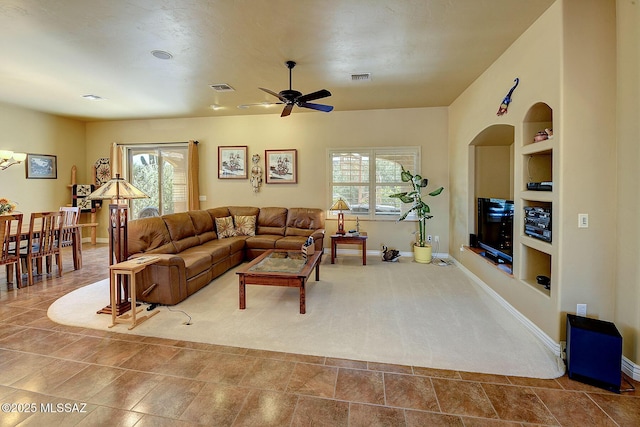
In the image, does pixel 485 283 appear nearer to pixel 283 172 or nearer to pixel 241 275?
pixel 241 275

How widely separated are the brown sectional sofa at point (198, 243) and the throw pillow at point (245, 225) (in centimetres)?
10

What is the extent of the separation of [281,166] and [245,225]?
1.60 meters

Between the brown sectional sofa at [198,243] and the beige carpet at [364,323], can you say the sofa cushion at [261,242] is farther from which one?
the beige carpet at [364,323]

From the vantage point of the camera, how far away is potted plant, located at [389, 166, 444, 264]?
18.5ft

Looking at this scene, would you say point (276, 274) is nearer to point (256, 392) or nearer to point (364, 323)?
point (364, 323)

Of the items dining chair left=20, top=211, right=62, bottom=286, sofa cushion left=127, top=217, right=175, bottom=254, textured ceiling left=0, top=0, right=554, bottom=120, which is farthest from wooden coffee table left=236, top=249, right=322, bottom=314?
dining chair left=20, top=211, right=62, bottom=286

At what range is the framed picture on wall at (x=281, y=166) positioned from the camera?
654 centimetres

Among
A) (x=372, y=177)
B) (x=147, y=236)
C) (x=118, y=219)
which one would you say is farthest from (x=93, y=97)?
(x=372, y=177)

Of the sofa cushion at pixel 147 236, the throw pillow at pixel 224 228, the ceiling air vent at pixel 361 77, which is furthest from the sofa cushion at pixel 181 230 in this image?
the ceiling air vent at pixel 361 77

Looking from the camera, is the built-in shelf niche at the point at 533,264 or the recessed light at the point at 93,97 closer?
the built-in shelf niche at the point at 533,264

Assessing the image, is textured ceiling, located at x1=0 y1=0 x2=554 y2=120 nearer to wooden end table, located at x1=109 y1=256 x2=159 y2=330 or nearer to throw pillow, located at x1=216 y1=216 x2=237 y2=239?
throw pillow, located at x1=216 y1=216 x2=237 y2=239

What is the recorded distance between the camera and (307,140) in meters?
6.48

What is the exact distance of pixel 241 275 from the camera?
334 cm

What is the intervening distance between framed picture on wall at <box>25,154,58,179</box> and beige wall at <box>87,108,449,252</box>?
2.88 feet
